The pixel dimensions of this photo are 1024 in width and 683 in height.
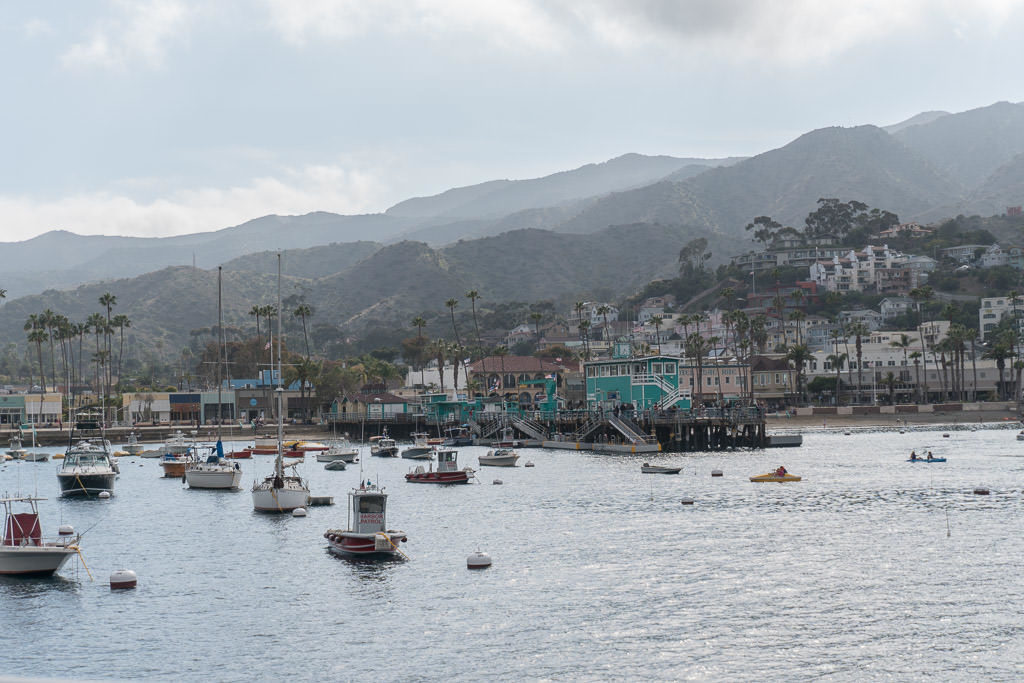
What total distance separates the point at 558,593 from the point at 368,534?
12.6 m

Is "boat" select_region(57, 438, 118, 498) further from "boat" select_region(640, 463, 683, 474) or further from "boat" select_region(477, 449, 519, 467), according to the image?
"boat" select_region(640, 463, 683, 474)

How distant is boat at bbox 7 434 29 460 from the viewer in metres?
141

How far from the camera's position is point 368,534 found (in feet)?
183

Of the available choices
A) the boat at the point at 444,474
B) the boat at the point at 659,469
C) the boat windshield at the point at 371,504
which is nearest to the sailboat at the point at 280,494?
the boat windshield at the point at 371,504

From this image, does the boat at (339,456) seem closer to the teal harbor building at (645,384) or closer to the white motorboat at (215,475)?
the white motorboat at (215,475)

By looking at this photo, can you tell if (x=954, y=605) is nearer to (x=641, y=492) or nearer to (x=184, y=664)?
(x=184, y=664)

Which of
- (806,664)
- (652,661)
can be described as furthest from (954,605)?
(652,661)

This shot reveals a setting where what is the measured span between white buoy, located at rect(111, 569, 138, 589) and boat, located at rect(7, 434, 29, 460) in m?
98.3

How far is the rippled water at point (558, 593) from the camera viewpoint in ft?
122

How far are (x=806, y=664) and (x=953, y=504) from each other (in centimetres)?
4467

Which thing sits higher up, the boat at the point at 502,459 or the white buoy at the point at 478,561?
the boat at the point at 502,459

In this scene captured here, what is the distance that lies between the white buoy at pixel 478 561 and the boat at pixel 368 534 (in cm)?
455

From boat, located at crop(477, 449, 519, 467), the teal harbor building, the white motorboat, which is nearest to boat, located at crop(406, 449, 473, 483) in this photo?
boat, located at crop(477, 449, 519, 467)

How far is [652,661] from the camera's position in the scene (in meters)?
36.8
